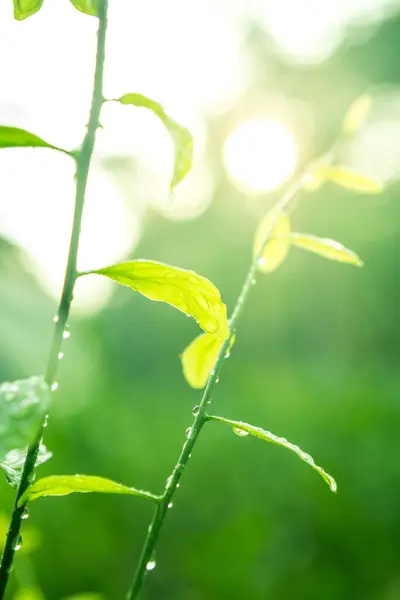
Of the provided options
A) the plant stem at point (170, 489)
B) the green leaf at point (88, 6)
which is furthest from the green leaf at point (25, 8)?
the plant stem at point (170, 489)

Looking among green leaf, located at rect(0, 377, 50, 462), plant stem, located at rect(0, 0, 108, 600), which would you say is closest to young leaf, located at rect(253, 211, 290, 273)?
plant stem, located at rect(0, 0, 108, 600)

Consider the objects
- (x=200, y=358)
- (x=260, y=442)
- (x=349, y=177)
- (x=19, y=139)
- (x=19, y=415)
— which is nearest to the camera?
(x=19, y=415)

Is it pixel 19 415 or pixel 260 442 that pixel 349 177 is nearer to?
pixel 19 415

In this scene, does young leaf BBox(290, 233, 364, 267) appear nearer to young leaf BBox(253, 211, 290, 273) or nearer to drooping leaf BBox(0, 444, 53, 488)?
young leaf BBox(253, 211, 290, 273)

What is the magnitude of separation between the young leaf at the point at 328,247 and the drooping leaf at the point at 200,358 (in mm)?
181

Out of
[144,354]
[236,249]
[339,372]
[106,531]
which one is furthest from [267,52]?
[106,531]

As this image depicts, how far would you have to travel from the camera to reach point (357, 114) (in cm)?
96

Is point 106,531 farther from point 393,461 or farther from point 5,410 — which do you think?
point 5,410

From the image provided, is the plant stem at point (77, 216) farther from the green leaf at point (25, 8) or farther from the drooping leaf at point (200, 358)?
the drooping leaf at point (200, 358)

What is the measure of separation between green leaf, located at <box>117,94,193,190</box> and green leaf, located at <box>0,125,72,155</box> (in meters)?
0.08

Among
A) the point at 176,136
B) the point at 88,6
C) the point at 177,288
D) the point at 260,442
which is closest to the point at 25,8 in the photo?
the point at 88,6

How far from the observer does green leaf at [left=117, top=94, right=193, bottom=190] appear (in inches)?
21.5

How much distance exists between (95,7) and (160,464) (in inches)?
197

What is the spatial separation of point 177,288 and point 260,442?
492 cm
